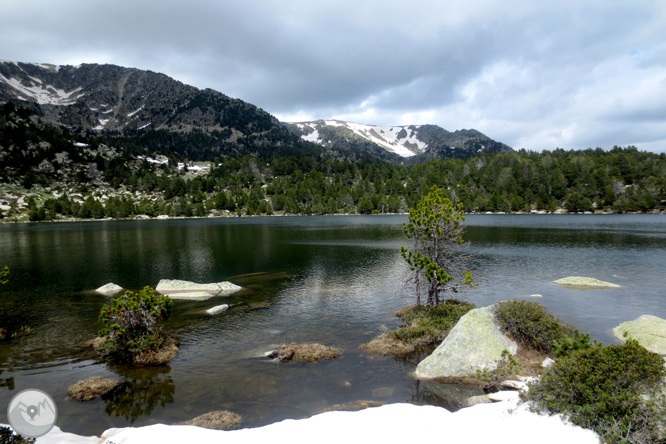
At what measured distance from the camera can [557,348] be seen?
57.6 ft

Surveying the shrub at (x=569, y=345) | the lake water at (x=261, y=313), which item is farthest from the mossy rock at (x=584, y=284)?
the shrub at (x=569, y=345)

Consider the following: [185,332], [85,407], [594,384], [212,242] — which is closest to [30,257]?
[212,242]

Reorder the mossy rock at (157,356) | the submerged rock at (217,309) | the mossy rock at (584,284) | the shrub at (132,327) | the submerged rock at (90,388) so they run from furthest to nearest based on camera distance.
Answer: the mossy rock at (584,284) → the submerged rock at (217,309) → the shrub at (132,327) → the mossy rock at (157,356) → the submerged rock at (90,388)

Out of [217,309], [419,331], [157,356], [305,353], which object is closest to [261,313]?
[217,309]

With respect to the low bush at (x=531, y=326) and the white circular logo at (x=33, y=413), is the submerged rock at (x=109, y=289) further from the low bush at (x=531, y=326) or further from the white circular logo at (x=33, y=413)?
the low bush at (x=531, y=326)

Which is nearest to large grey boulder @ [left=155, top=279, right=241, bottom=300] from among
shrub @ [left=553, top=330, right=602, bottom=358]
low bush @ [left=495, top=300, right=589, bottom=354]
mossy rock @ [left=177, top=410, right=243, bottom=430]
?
mossy rock @ [left=177, top=410, right=243, bottom=430]

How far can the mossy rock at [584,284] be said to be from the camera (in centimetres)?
4006

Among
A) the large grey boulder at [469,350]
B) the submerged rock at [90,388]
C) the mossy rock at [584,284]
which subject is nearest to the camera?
the submerged rock at [90,388]

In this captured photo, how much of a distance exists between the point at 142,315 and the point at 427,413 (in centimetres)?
1956

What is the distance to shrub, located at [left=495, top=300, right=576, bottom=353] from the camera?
20.2 m

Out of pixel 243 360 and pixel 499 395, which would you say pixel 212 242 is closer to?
pixel 243 360

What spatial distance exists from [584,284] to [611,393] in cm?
3797

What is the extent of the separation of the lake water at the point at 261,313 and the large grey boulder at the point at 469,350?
1611mm

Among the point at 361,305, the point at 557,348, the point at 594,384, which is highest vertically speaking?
the point at 594,384
